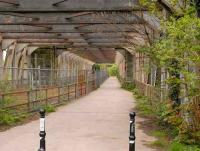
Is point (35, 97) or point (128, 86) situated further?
point (128, 86)

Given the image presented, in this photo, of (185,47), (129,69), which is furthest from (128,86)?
(185,47)

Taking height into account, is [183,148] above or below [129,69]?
below

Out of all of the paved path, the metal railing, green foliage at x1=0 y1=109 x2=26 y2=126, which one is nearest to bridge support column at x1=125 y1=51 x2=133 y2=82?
the metal railing

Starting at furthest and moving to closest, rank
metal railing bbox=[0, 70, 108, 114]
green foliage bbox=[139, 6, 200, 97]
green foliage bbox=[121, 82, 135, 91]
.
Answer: green foliage bbox=[121, 82, 135, 91], metal railing bbox=[0, 70, 108, 114], green foliage bbox=[139, 6, 200, 97]

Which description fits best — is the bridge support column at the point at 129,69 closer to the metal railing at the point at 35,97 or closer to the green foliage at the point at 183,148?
the metal railing at the point at 35,97

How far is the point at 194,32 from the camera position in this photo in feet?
28.7

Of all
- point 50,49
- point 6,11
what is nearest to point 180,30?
point 6,11

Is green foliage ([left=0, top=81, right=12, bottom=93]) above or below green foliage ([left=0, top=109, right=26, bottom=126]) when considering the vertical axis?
above

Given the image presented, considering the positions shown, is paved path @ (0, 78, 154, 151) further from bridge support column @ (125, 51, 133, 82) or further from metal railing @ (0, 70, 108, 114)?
bridge support column @ (125, 51, 133, 82)

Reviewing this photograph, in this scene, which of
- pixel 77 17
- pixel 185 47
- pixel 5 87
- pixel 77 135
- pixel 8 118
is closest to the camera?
pixel 185 47

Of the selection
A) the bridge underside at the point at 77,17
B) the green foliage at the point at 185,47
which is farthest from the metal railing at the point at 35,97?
the green foliage at the point at 185,47

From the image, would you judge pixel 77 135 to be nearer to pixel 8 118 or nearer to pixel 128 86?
pixel 8 118

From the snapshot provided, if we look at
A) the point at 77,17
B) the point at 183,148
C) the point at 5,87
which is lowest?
the point at 183,148

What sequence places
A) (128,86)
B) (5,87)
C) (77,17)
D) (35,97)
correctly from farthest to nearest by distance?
(128,86) → (35,97) → (77,17) → (5,87)
